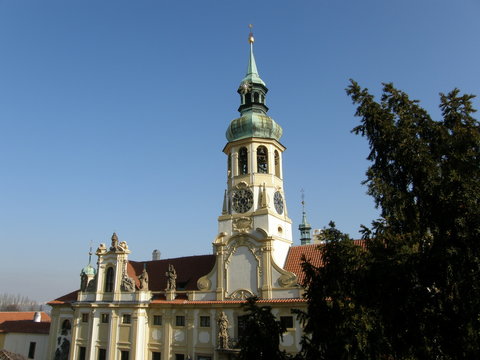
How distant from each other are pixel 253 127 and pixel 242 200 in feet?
18.6

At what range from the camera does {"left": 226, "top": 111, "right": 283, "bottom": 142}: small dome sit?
3105 centimetres

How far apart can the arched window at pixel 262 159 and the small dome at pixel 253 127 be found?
0.99m

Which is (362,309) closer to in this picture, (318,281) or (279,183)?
(318,281)

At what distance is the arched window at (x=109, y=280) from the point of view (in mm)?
32812

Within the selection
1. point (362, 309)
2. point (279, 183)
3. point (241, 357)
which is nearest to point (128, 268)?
point (279, 183)

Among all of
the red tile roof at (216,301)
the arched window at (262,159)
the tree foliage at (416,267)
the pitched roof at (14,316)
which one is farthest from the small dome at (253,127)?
the pitched roof at (14,316)

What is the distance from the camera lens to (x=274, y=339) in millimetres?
12086

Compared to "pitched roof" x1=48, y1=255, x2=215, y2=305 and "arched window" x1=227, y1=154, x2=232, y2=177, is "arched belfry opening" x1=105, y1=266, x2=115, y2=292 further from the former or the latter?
"arched window" x1=227, y1=154, x2=232, y2=177

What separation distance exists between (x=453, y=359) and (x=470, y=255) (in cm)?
278

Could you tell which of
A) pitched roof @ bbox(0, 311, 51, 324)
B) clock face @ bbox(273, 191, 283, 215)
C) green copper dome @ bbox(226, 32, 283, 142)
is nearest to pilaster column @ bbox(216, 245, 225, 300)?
clock face @ bbox(273, 191, 283, 215)

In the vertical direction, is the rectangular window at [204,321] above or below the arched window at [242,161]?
below

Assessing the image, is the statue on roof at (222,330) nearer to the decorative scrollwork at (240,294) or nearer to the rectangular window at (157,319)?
the decorative scrollwork at (240,294)

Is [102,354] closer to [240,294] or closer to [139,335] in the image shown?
[139,335]

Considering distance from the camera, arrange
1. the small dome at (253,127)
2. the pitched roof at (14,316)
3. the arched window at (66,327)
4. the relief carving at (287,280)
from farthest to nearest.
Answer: the pitched roof at (14,316)
the arched window at (66,327)
the small dome at (253,127)
the relief carving at (287,280)
